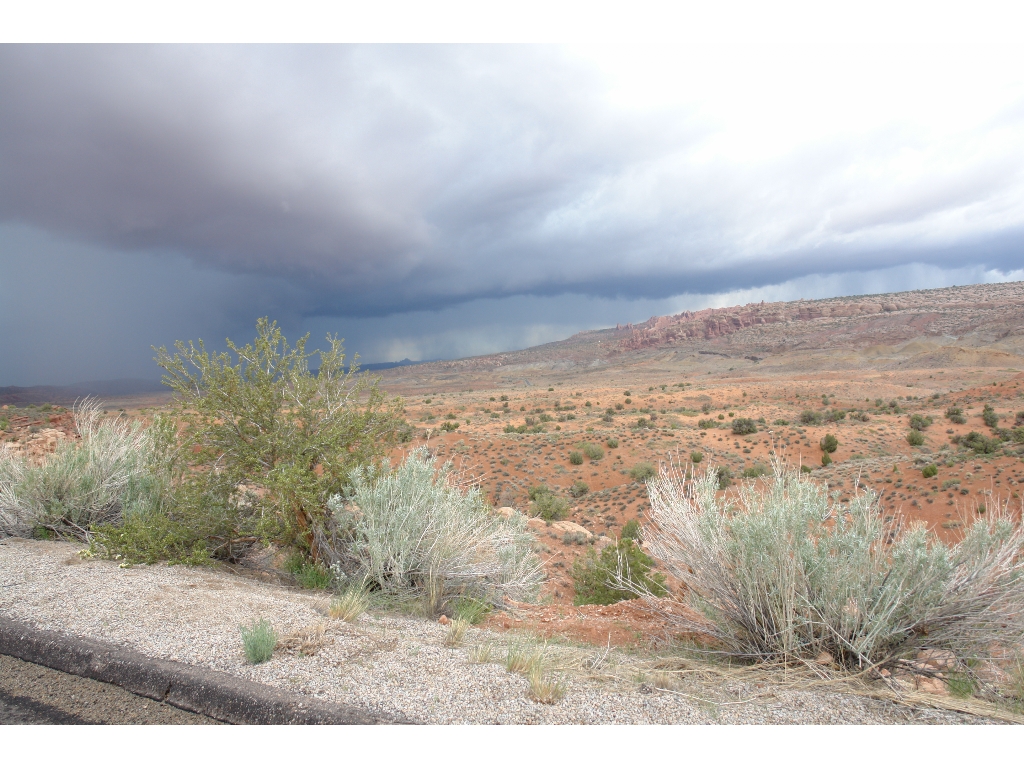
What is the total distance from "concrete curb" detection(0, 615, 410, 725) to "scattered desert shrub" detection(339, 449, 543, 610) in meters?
2.71

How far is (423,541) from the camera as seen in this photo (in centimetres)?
691

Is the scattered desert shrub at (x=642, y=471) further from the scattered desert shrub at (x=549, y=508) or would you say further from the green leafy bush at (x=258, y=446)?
the green leafy bush at (x=258, y=446)

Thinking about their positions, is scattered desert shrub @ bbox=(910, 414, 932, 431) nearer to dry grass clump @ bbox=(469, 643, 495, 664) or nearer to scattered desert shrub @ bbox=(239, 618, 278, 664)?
dry grass clump @ bbox=(469, 643, 495, 664)

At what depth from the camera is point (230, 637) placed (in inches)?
172

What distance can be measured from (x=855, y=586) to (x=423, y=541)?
4.68 metres

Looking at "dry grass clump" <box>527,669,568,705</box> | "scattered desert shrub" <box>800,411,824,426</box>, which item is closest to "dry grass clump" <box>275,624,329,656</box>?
"dry grass clump" <box>527,669,568,705</box>

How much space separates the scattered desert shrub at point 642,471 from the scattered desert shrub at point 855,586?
18.4 m

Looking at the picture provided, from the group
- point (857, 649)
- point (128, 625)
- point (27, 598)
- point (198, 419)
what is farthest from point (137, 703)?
point (857, 649)

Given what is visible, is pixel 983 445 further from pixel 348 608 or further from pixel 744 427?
pixel 348 608

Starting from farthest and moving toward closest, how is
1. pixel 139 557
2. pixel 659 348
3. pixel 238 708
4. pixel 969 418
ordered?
pixel 659 348, pixel 969 418, pixel 139 557, pixel 238 708

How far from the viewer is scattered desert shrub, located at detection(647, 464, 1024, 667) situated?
4.43 m

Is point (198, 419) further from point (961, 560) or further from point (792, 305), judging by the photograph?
point (792, 305)

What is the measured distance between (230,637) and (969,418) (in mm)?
38685

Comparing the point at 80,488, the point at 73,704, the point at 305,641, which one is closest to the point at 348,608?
the point at 305,641
